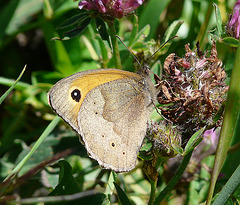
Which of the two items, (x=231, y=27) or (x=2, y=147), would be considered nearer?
(x=231, y=27)

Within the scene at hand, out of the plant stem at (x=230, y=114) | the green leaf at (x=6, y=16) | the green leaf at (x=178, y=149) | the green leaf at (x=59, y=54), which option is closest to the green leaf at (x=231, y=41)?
the plant stem at (x=230, y=114)

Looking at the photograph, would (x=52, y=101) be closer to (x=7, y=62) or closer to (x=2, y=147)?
(x=2, y=147)

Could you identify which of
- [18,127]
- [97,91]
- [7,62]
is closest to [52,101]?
[97,91]

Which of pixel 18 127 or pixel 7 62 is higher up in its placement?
pixel 7 62

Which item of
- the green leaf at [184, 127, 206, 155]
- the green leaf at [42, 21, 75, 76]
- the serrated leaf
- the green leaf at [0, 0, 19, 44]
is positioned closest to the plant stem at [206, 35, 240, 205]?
the green leaf at [184, 127, 206, 155]

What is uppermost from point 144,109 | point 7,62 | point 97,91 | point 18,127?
point 97,91

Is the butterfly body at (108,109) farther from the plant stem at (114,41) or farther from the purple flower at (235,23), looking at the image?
the purple flower at (235,23)
